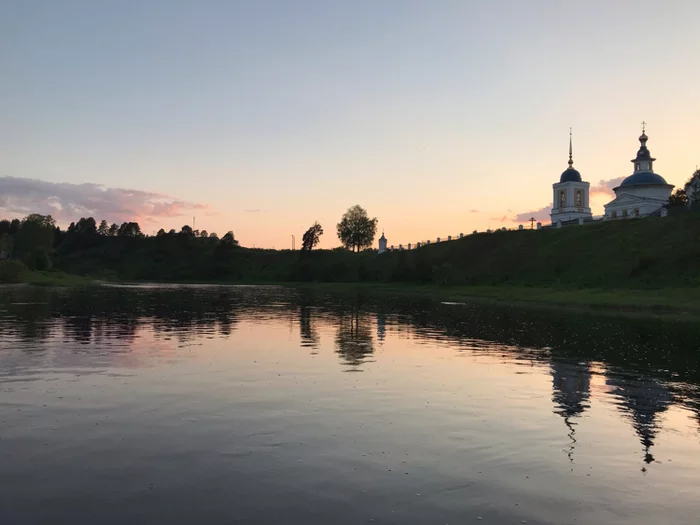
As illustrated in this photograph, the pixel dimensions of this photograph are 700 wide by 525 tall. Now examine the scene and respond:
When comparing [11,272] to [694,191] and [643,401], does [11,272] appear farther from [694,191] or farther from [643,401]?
[694,191]

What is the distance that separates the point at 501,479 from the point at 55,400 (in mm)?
16483

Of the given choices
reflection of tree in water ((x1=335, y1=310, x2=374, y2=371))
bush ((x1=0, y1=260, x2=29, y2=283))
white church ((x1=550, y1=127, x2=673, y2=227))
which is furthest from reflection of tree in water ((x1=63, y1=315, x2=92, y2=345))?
white church ((x1=550, y1=127, x2=673, y2=227))

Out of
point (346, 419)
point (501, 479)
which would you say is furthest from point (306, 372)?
point (501, 479)

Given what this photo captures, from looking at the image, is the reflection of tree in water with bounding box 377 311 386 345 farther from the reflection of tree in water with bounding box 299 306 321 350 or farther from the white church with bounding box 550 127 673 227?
the white church with bounding box 550 127 673 227

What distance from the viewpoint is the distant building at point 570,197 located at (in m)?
193

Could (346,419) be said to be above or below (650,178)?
below

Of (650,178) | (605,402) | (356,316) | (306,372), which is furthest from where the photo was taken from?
(650,178)

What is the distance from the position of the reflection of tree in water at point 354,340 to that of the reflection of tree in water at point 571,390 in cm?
1023

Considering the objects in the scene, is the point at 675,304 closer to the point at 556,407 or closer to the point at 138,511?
the point at 556,407

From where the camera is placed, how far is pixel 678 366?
31.5 meters

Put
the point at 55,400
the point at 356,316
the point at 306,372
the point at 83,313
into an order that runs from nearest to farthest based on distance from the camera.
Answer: the point at 55,400
the point at 306,372
the point at 83,313
the point at 356,316

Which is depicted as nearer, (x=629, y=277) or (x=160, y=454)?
(x=160, y=454)

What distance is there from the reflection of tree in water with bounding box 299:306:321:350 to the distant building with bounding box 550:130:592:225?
153749mm

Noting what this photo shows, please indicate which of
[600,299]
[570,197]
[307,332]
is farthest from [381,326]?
[570,197]
